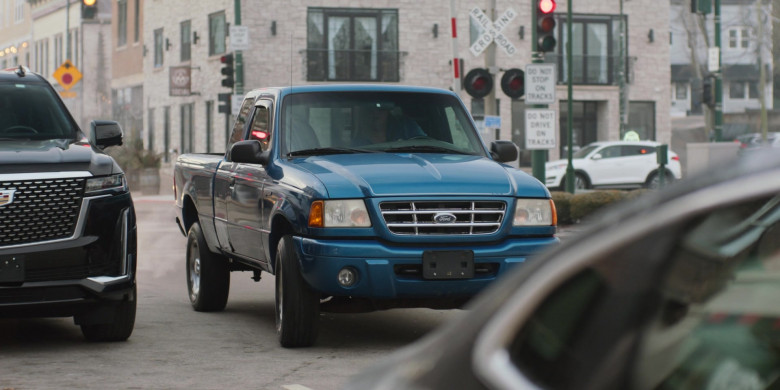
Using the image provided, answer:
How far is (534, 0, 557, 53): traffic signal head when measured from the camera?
2001cm

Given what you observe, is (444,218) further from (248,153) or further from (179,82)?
(179,82)

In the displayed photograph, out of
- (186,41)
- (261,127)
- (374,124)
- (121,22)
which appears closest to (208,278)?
(261,127)

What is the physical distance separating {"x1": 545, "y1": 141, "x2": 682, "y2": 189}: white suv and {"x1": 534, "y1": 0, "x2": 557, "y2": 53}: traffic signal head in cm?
1746

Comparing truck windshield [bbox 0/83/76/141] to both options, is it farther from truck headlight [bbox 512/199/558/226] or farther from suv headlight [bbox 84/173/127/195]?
truck headlight [bbox 512/199/558/226]

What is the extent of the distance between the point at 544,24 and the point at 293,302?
12.2 meters

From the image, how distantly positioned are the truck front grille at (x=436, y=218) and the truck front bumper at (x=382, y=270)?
103mm

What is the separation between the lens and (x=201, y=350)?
891 cm

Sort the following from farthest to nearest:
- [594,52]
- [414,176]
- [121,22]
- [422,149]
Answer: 1. [121,22]
2. [594,52]
3. [422,149]
4. [414,176]

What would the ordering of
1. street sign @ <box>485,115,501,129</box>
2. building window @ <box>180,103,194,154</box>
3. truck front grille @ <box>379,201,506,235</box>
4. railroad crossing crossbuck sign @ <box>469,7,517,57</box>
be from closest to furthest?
truck front grille @ <box>379,201,506,235</box> < railroad crossing crossbuck sign @ <box>469,7,517,57</box> < street sign @ <box>485,115,501,129</box> < building window @ <box>180,103,194,154</box>

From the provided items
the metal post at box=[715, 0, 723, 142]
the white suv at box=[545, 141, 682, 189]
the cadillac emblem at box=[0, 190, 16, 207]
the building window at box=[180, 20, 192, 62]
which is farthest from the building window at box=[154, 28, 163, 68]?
the cadillac emblem at box=[0, 190, 16, 207]

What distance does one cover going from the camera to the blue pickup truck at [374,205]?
27.5 feet

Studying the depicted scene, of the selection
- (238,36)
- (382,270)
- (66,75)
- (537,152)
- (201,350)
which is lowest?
(201,350)

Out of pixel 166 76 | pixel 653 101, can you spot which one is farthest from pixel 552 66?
pixel 166 76

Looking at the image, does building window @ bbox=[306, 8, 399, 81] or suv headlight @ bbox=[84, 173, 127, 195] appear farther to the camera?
building window @ bbox=[306, 8, 399, 81]
